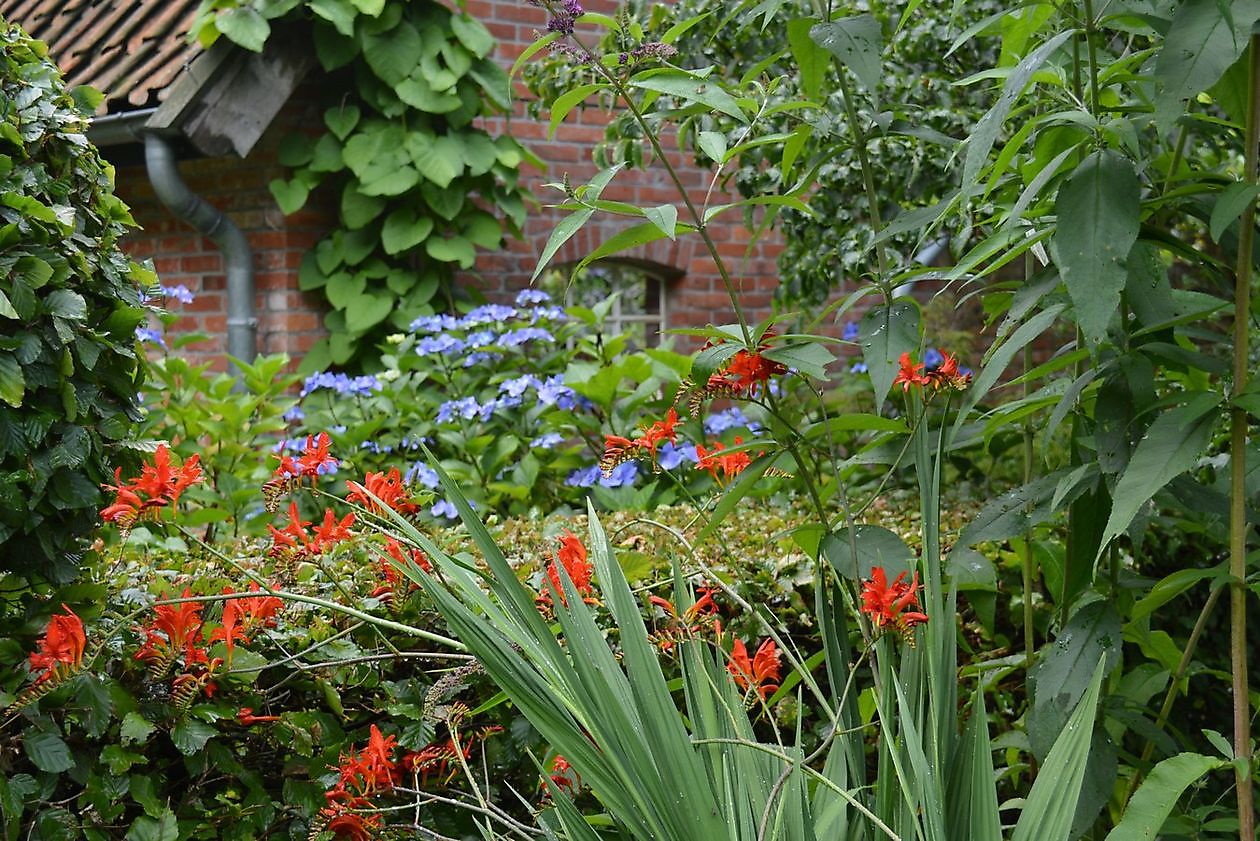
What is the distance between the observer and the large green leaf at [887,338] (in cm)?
164

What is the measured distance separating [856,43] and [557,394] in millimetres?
2465

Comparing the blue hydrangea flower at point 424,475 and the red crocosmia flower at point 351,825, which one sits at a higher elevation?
the blue hydrangea flower at point 424,475

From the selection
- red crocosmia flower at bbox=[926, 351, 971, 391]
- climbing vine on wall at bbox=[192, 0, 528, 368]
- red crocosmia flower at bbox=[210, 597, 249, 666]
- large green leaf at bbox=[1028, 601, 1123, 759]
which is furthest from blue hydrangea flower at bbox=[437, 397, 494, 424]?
large green leaf at bbox=[1028, 601, 1123, 759]

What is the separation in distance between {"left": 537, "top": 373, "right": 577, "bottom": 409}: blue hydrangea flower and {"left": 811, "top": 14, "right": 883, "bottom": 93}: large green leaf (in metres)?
2.37

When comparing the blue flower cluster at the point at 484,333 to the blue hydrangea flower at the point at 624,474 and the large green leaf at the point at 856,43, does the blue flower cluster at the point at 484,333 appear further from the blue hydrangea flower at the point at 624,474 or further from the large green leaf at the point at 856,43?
the large green leaf at the point at 856,43

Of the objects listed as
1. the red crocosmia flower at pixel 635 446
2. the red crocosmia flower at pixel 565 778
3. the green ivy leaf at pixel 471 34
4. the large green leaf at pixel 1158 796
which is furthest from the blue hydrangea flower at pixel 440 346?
the large green leaf at pixel 1158 796

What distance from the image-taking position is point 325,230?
5.77 meters

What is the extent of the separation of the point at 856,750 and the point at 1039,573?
109cm

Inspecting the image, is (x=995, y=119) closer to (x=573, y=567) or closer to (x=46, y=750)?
(x=573, y=567)

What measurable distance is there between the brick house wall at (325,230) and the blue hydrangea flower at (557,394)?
1.30 m

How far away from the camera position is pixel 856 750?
1643mm

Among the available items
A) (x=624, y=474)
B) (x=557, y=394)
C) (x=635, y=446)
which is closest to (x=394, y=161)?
(x=557, y=394)

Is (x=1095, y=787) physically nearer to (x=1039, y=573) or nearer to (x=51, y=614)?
(x=1039, y=573)

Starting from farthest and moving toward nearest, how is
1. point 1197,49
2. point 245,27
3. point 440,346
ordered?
point 245,27
point 440,346
point 1197,49
